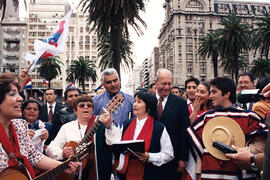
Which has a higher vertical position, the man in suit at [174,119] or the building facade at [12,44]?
the building facade at [12,44]

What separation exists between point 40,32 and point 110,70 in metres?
79.6

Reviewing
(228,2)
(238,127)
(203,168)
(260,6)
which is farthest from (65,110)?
(260,6)

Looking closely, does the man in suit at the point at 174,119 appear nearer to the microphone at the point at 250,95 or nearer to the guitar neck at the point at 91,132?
the guitar neck at the point at 91,132

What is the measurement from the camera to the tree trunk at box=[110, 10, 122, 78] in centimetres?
902

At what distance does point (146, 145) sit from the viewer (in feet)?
10.8

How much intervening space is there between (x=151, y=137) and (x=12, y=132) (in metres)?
1.79

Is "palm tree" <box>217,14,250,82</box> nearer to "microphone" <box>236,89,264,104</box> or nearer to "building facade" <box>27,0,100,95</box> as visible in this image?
"microphone" <box>236,89,264,104</box>

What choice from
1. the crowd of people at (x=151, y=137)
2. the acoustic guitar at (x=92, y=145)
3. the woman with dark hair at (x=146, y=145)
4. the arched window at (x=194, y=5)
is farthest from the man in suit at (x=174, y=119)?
the arched window at (x=194, y=5)

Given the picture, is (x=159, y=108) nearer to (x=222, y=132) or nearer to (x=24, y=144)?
(x=222, y=132)

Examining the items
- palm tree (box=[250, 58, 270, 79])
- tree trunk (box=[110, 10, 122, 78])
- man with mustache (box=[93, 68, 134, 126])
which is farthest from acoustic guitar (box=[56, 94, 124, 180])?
palm tree (box=[250, 58, 270, 79])

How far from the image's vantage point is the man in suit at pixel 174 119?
138 inches

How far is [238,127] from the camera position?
8.92ft

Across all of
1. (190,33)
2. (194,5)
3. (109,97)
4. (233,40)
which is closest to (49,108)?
(109,97)

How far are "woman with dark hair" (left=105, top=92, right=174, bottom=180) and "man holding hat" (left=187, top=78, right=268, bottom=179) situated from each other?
1.40 ft
